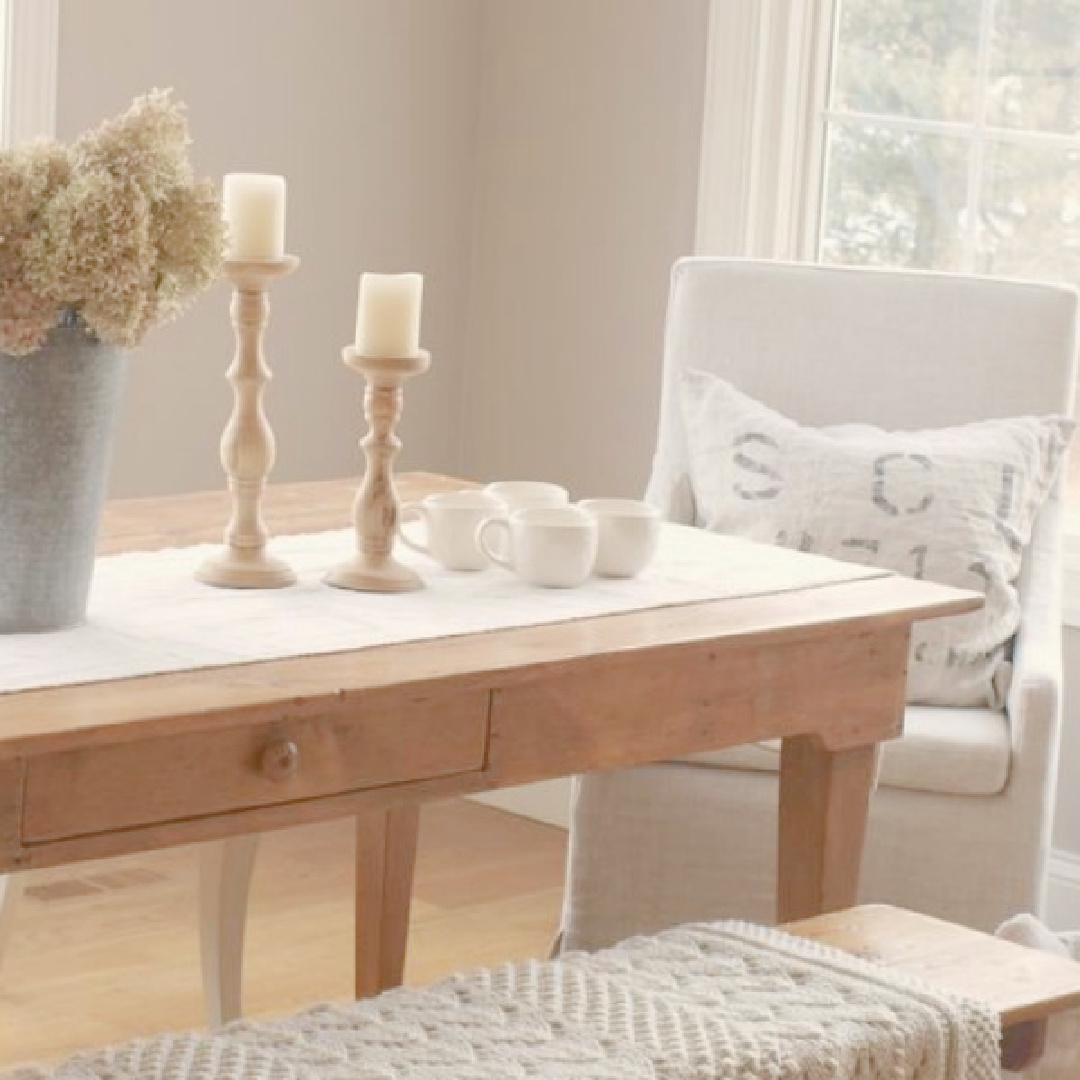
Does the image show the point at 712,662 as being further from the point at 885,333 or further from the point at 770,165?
the point at 770,165

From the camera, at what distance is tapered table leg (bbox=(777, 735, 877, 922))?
276 centimetres

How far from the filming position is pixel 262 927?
3.83m

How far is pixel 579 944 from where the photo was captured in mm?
3330

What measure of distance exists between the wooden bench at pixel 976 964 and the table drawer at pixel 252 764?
0.38 metres

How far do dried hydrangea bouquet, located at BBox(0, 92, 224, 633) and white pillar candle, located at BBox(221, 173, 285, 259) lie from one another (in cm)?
16

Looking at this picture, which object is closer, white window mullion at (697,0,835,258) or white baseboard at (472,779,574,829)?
white window mullion at (697,0,835,258)

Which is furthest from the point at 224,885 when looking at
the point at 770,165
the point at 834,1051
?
the point at 770,165

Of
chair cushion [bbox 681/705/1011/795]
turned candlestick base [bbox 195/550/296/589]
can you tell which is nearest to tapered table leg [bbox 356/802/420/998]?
chair cushion [bbox 681/705/1011/795]

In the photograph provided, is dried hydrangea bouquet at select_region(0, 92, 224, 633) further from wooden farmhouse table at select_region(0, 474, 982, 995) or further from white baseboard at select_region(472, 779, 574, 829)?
white baseboard at select_region(472, 779, 574, 829)

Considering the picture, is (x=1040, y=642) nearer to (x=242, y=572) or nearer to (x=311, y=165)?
(x=242, y=572)

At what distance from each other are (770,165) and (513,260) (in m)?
0.58

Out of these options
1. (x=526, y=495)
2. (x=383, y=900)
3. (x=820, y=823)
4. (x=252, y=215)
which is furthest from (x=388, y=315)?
(x=383, y=900)

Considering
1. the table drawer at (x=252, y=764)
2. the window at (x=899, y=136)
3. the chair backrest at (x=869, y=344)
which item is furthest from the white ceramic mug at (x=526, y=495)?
the window at (x=899, y=136)

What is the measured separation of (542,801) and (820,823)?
1.70m
